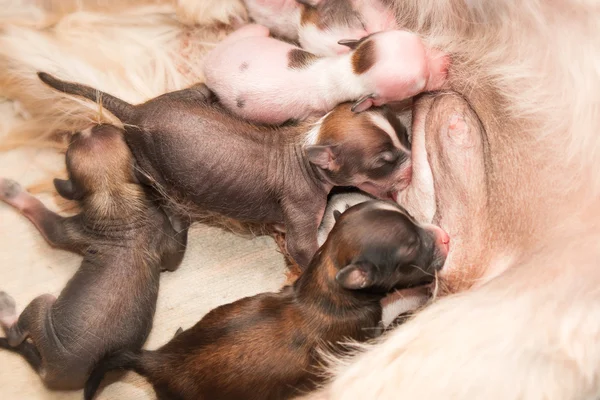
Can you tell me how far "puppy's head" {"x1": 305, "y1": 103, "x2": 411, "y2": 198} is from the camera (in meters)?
1.47

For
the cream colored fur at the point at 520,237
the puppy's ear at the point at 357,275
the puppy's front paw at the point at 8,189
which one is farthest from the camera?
the puppy's front paw at the point at 8,189

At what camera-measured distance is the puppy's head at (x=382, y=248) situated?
1.28 meters

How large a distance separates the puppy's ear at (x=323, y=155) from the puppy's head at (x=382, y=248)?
0.17 meters

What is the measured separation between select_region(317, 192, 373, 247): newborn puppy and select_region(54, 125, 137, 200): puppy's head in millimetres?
457

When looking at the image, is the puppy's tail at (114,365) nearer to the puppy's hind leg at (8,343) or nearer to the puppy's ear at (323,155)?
the puppy's hind leg at (8,343)

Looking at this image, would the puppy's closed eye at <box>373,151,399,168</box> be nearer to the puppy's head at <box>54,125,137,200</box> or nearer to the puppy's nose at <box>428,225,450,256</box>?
the puppy's nose at <box>428,225,450,256</box>

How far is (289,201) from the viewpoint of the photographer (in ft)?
5.18

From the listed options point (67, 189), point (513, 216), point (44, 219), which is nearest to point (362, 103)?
point (513, 216)

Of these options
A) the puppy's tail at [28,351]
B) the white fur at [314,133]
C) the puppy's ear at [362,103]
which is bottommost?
the puppy's tail at [28,351]

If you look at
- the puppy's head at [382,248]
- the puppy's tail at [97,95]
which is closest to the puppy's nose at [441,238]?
the puppy's head at [382,248]

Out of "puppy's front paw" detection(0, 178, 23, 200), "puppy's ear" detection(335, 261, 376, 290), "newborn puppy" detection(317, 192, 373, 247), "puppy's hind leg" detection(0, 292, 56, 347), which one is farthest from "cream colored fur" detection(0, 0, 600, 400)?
"puppy's hind leg" detection(0, 292, 56, 347)

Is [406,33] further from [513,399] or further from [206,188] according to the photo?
[513,399]

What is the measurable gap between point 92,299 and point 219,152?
0.42 m

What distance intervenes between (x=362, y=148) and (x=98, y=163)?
600 millimetres
